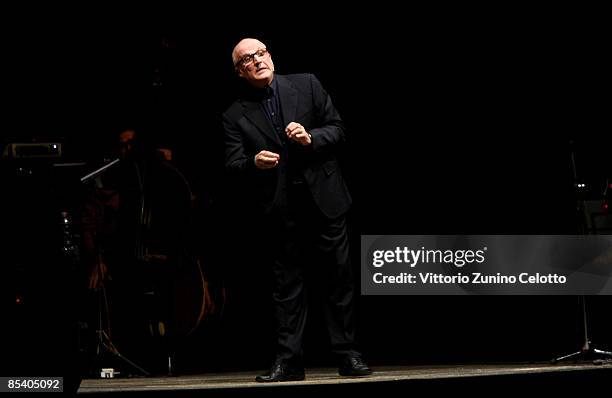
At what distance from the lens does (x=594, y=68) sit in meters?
5.66

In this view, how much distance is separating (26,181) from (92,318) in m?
1.02

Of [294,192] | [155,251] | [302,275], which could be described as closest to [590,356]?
[302,275]

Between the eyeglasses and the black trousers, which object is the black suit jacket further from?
the eyeglasses

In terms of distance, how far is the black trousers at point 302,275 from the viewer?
3.96m

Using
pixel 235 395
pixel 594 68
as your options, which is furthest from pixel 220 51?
pixel 235 395

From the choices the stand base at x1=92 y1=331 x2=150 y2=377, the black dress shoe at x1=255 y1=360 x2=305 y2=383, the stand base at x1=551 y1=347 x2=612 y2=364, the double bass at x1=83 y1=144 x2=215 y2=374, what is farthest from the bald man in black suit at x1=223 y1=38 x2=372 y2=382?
the stand base at x1=551 y1=347 x2=612 y2=364

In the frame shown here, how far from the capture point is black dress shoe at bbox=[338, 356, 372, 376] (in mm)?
3957

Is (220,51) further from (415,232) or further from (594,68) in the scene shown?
(594,68)

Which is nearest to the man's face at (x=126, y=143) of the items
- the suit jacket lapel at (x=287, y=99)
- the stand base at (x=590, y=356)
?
the suit jacket lapel at (x=287, y=99)

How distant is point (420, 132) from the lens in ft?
18.8

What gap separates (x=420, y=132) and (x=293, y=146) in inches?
73.7

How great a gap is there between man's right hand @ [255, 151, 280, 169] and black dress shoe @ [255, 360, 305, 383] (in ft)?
2.86

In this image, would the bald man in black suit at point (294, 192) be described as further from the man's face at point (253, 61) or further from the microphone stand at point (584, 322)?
the microphone stand at point (584, 322)

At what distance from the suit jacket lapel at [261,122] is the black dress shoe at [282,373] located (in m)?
0.99
